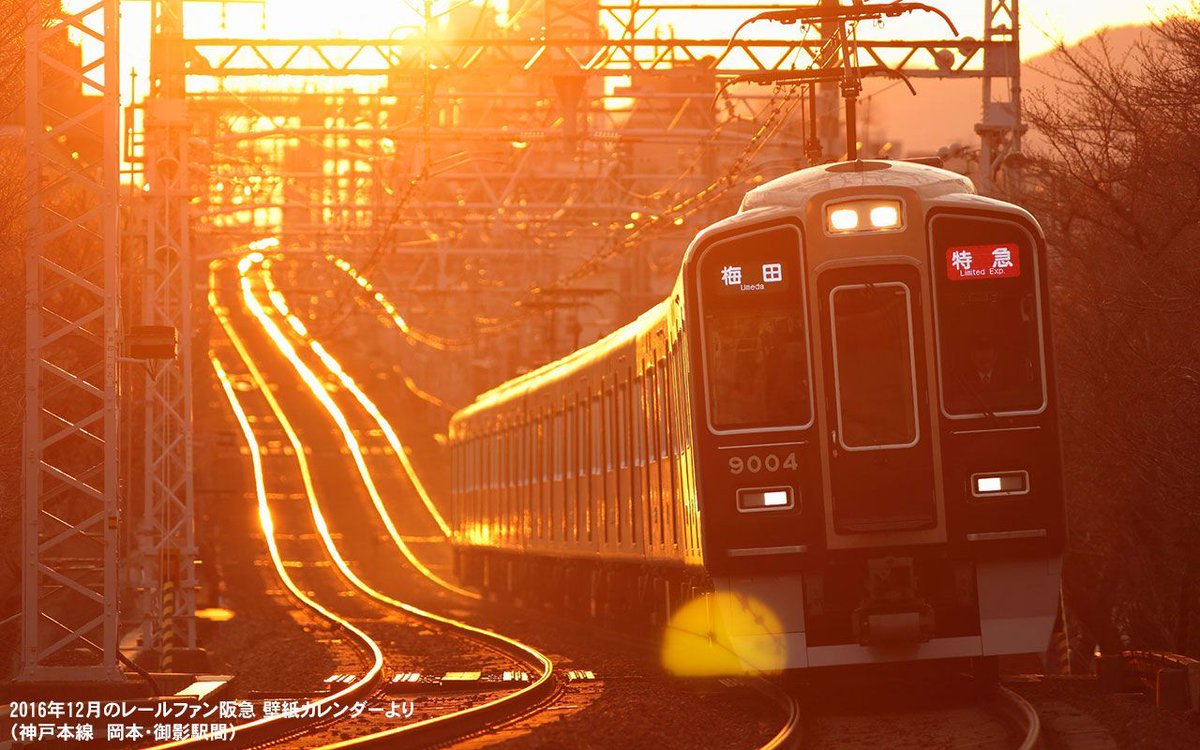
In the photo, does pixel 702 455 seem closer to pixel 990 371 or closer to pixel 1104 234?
pixel 990 371

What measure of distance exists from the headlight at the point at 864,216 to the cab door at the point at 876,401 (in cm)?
26

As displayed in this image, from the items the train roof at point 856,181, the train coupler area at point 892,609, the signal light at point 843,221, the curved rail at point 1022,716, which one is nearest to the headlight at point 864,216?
the signal light at point 843,221

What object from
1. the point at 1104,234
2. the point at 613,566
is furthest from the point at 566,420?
the point at 1104,234

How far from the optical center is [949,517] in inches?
500

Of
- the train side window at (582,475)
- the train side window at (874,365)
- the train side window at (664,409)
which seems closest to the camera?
the train side window at (874,365)

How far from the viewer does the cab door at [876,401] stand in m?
12.7

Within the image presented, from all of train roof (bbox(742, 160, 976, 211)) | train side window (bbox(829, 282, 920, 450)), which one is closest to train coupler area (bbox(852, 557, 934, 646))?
train side window (bbox(829, 282, 920, 450))

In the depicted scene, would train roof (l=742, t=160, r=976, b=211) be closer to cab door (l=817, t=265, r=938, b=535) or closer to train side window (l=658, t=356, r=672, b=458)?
cab door (l=817, t=265, r=938, b=535)

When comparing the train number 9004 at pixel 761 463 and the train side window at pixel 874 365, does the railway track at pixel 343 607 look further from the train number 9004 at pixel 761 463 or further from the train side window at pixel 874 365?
the train side window at pixel 874 365

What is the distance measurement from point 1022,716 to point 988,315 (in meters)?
2.59

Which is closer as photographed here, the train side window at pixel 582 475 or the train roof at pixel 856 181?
the train roof at pixel 856 181

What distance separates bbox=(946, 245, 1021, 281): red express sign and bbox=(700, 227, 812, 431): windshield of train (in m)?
0.99

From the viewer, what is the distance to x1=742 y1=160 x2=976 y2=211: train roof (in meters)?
13.2

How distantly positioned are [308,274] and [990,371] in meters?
61.6
